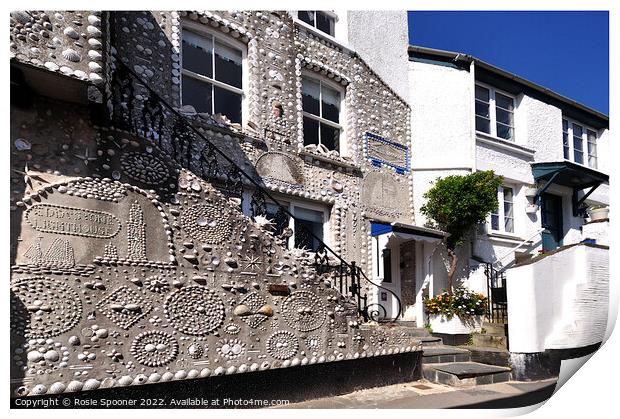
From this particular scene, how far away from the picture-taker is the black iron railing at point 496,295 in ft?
26.7

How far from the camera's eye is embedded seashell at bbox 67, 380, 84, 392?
407cm

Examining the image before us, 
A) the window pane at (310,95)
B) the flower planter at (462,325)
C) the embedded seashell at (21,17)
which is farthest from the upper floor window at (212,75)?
the flower planter at (462,325)

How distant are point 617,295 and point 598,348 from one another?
0.83 m

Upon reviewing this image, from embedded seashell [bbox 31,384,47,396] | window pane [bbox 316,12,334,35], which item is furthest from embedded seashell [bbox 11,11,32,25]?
window pane [bbox 316,12,334,35]

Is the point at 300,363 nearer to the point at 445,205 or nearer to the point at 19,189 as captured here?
the point at 19,189

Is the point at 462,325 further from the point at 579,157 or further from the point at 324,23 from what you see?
the point at 324,23

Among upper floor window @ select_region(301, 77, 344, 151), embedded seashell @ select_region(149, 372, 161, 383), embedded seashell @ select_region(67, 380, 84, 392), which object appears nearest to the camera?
embedded seashell @ select_region(67, 380, 84, 392)

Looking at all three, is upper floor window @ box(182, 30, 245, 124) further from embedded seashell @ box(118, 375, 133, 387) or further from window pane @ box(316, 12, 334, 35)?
embedded seashell @ box(118, 375, 133, 387)

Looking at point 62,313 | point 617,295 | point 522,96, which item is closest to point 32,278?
point 62,313

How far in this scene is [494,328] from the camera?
7934 millimetres

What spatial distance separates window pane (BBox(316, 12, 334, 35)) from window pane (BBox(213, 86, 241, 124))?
255 centimetres

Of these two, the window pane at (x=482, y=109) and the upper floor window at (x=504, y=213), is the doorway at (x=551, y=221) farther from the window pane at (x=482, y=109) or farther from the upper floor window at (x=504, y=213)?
the window pane at (x=482, y=109)

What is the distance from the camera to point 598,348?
6332 mm

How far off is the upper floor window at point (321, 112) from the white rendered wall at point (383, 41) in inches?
43.2
